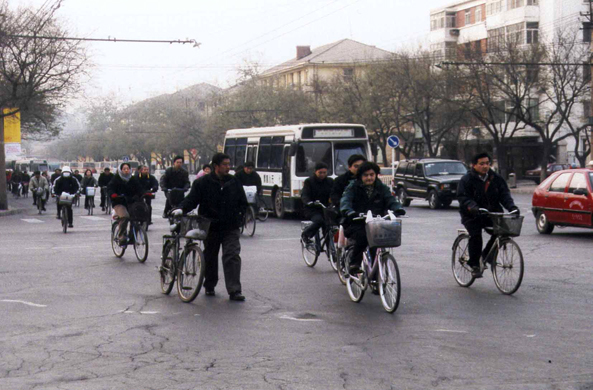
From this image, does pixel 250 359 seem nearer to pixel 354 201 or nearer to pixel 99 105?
pixel 354 201

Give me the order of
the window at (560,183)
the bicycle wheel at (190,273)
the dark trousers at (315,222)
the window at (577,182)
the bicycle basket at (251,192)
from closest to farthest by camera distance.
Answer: the bicycle wheel at (190,273), the dark trousers at (315,222), the window at (577,182), the window at (560,183), the bicycle basket at (251,192)

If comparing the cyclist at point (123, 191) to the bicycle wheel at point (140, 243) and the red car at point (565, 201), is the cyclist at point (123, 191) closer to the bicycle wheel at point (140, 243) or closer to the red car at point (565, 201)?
the bicycle wheel at point (140, 243)

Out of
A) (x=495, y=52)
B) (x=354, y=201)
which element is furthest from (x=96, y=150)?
(x=354, y=201)

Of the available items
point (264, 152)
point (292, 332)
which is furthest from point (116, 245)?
point (264, 152)

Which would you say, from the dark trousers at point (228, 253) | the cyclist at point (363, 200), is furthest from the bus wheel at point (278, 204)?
the cyclist at point (363, 200)

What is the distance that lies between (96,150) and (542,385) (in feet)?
445

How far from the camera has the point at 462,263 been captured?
1182cm

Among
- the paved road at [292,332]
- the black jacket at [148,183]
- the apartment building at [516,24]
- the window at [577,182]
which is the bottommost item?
the paved road at [292,332]

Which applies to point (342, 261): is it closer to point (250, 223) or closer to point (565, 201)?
point (565, 201)

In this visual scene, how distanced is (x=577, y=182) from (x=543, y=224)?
1542mm

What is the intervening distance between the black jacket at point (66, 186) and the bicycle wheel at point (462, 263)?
1578 centimetres

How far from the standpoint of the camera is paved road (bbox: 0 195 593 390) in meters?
6.62

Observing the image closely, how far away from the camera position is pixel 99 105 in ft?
484

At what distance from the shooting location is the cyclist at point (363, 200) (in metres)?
10.4
